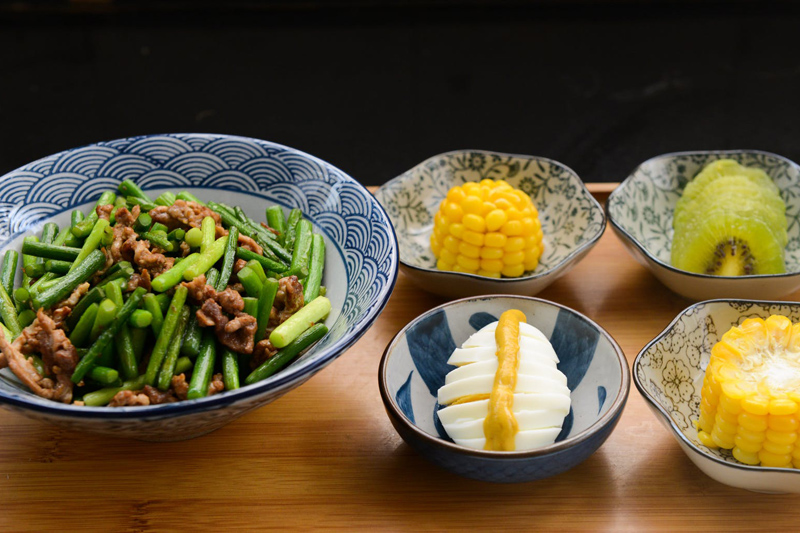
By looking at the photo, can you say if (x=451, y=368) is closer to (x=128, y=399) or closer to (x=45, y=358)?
(x=128, y=399)

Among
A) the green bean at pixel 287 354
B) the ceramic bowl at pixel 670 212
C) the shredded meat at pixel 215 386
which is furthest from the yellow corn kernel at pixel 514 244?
the shredded meat at pixel 215 386

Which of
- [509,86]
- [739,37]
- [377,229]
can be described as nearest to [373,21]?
[509,86]

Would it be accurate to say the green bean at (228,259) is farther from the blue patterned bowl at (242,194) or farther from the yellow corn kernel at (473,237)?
the yellow corn kernel at (473,237)

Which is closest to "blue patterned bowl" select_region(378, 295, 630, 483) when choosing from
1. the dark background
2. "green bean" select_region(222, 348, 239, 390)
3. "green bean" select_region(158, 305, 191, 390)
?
"green bean" select_region(222, 348, 239, 390)

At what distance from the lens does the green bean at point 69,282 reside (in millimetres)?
1347

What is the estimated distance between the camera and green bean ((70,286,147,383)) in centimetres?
126

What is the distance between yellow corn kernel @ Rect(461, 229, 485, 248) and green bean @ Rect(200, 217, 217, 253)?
0.58 m

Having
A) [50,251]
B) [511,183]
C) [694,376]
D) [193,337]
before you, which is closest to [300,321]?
[193,337]

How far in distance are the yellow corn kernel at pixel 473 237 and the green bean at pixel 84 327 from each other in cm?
83

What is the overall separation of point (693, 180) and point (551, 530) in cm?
118

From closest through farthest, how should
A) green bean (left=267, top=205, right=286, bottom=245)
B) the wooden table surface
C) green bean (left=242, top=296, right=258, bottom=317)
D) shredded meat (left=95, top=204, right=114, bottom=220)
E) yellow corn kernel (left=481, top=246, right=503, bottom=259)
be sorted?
1. the wooden table surface
2. green bean (left=242, top=296, right=258, bottom=317)
3. shredded meat (left=95, top=204, right=114, bottom=220)
4. green bean (left=267, top=205, right=286, bottom=245)
5. yellow corn kernel (left=481, top=246, right=503, bottom=259)

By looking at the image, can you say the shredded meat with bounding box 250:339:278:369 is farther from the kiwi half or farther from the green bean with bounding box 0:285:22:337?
the kiwi half

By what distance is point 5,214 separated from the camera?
1.59 meters

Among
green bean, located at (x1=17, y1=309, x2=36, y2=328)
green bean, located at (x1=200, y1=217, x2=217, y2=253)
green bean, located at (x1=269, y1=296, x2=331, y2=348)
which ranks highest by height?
green bean, located at (x1=200, y1=217, x2=217, y2=253)
